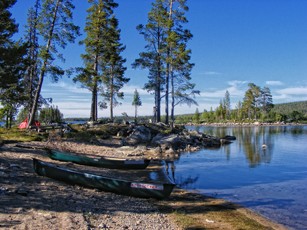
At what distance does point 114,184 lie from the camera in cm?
1153

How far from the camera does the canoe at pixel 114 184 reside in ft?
37.1

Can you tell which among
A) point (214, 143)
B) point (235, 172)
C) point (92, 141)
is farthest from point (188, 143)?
point (235, 172)

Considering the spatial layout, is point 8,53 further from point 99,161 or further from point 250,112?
point 250,112

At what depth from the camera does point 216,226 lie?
Answer: 947cm

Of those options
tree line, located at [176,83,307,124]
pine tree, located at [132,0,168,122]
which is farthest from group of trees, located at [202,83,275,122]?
pine tree, located at [132,0,168,122]

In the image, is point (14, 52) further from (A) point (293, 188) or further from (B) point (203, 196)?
(A) point (293, 188)

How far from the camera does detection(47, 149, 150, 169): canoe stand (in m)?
18.5

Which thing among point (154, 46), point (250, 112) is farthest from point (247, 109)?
point (154, 46)

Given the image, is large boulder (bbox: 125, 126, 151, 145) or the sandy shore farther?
large boulder (bbox: 125, 126, 151, 145)

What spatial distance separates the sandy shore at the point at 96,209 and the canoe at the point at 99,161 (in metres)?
4.49

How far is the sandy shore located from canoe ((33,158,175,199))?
241mm

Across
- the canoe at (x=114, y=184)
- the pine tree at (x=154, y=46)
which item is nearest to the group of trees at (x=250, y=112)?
the pine tree at (x=154, y=46)

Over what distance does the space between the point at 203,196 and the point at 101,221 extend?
645 centimetres

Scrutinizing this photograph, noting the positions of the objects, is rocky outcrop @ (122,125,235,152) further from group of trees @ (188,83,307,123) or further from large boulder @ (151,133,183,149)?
group of trees @ (188,83,307,123)
